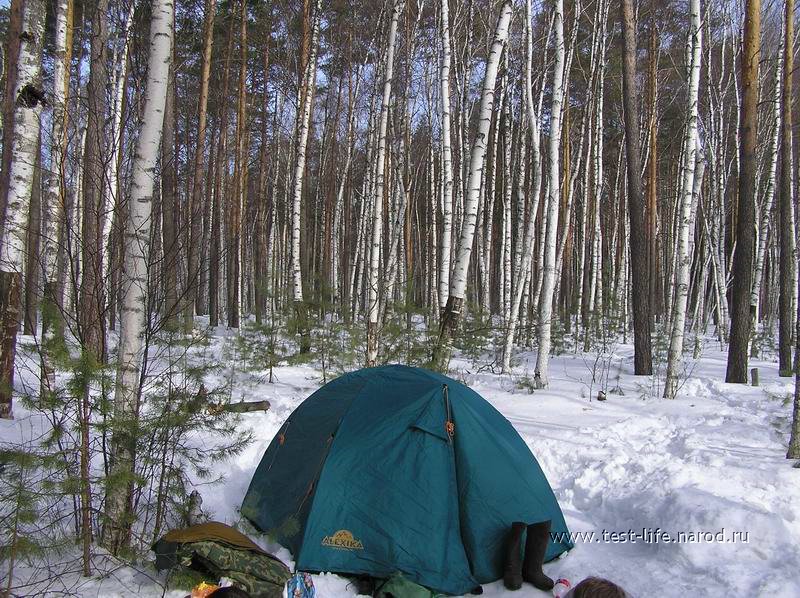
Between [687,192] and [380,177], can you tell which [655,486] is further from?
[380,177]

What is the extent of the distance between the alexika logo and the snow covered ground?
212 mm

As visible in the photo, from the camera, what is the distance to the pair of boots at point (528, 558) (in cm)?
393

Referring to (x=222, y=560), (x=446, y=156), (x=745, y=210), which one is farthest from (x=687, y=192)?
(x=222, y=560)

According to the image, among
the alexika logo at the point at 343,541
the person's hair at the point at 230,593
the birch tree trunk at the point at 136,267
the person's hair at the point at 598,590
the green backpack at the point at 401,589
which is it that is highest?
the birch tree trunk at the point at 136,267

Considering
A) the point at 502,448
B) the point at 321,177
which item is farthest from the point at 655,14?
the point at 502,448

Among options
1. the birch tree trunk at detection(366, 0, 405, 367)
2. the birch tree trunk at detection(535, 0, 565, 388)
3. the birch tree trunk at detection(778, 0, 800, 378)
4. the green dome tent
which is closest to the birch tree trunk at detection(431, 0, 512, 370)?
the birch tree trunk at detection(366, 0, 405, 367)

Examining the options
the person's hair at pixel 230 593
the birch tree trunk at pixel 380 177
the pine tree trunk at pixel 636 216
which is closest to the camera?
the person's hair at pixel 230 593

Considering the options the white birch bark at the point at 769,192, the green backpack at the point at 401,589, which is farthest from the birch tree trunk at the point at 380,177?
the white birch bark at the point at 769,192

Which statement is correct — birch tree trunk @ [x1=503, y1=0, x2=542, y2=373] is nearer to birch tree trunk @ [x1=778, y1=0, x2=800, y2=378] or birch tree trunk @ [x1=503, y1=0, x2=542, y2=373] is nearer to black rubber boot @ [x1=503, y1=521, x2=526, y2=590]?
birch tree trunk @ [x1=778, y1=0, x2=800, y2=378]

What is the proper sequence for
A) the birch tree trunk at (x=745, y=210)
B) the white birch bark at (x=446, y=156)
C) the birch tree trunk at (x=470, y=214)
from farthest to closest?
the birch tree trunk at (x=745, y=210), the white birch bark at (x=446, y=156), the birch tree trunk at (x=470, y=214)

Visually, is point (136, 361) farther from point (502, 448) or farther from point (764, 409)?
point (764, 409)

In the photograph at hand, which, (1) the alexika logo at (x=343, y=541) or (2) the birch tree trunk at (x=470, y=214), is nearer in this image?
(1) the alexika logo at (x=343, y=541)

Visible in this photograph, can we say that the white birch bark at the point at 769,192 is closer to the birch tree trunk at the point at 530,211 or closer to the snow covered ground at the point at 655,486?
the snow covered ground at the point at 655,486

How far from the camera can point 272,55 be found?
654 inches
